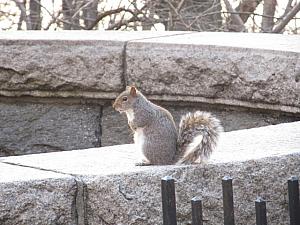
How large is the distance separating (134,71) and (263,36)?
0.89m

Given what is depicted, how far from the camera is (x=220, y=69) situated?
450cm

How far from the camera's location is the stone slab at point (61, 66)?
4.76 meters

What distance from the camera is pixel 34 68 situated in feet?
15.9

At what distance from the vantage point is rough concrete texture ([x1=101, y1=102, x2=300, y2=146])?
4484 millimetres

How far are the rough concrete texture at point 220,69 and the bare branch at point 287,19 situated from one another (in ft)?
6.76

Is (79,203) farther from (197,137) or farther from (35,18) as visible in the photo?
(35,18)

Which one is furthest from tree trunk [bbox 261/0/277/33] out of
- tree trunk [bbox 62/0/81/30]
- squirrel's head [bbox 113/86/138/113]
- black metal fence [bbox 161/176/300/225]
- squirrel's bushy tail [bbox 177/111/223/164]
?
black metal fence [bbox 161/176/300/225]

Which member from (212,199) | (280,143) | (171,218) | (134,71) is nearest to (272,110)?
(134,71)

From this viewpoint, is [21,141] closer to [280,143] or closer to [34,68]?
[34,68]

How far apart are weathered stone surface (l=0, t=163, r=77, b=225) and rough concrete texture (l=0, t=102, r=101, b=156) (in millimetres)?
1989

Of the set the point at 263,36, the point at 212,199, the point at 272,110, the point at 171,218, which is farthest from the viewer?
the point at 263,36

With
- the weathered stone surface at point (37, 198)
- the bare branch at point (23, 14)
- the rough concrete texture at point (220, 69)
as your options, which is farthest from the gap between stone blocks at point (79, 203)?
the bare branch at point (23, 14)

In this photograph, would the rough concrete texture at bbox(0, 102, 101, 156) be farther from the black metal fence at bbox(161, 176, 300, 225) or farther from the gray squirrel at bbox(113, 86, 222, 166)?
the black metal fence at bbox(161, 176, 300, 225)

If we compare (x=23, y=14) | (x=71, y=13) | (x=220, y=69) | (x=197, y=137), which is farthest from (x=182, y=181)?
(x=71, y=13)
